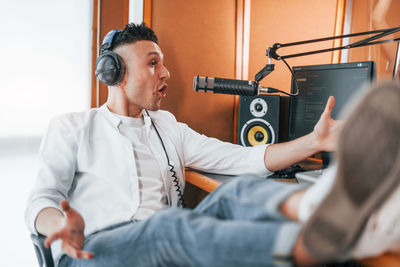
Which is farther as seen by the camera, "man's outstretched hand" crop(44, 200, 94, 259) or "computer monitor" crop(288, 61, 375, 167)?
"computer monitor" crop(288, 61, 375, 167)

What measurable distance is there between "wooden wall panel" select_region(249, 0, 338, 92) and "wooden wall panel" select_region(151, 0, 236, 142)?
16cm

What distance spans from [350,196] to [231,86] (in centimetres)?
97

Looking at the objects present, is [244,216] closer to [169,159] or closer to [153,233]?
[153,233]

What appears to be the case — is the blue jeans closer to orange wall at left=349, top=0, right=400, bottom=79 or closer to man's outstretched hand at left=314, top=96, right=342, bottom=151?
man's outstretched hand at left=314, top=96, right=342, bottom=151

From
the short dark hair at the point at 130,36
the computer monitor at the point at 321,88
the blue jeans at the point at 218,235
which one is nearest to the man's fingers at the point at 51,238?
the blue jeans at the point at 218,235

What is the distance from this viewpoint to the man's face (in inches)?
53.3

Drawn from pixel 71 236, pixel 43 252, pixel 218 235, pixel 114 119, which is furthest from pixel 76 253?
pixel 114 119

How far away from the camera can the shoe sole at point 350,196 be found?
0.52 m

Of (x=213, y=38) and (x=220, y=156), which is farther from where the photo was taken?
(x=213, y=38)

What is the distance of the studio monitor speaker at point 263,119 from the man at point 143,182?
1.03 ft

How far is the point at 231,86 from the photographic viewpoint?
1453mm

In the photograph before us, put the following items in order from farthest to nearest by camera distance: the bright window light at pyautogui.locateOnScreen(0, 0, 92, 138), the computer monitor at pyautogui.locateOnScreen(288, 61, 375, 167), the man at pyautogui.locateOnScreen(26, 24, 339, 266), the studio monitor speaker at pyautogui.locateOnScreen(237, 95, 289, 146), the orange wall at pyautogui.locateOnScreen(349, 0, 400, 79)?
the orange wall at pyautogui.locateOnScreen(349, 0, 400, 79) → the studio monitor speaker at pyautogui.locateOnScreen(237, 95, 289, 146) → the bright window light at pyautogui.locateOnScreen(0, 0, 92, 138) → the computer monitor at pyautogui.locateOnScreen(288, 61, 375, 167) → the man at pyautogui.locateOnScreen(26, 24, 339, 266)

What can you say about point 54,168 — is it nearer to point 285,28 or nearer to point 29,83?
point 29,83

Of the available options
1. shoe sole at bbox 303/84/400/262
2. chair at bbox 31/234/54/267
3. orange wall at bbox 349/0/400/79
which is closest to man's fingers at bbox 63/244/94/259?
chair at bbox 31/234/54/267
